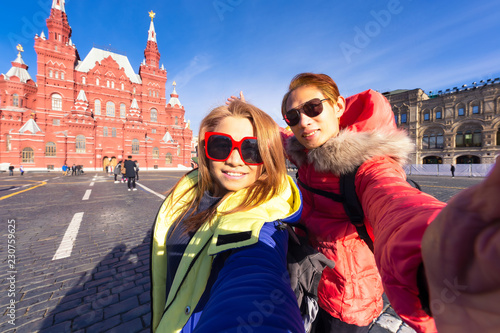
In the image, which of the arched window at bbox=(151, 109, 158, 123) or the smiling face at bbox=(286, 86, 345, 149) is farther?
the arched window at bbox=(151, 109, 158, 123)

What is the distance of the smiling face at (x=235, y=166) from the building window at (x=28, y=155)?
123 feet

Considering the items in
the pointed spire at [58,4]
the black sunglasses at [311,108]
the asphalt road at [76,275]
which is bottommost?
the asphalt road at [76,275]

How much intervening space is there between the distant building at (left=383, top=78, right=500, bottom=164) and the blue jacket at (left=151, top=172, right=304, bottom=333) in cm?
2461

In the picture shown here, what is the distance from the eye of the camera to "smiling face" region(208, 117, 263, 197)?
1.52 meters

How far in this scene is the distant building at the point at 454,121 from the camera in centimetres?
2266

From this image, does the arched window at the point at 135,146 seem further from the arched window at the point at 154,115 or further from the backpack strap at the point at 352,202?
the backpack strap at the point at 352,202

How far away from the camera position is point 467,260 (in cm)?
47

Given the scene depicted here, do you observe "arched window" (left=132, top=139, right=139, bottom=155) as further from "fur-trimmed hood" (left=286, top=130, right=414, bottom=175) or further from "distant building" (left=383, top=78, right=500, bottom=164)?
"fur-trimmed hood" (left=286, top=130, right=414, bottom=175)

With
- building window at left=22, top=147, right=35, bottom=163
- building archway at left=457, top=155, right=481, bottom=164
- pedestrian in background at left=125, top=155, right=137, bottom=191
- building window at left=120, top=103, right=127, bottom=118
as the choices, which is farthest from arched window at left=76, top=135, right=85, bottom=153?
building archway at left=457, top=155, right=481, bottom=164

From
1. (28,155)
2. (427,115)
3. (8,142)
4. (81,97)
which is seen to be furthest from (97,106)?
(427,115)

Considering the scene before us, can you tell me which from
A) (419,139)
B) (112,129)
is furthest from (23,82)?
(419,139)

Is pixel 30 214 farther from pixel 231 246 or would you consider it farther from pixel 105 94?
pixel 105 94

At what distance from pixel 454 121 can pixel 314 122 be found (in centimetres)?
3366

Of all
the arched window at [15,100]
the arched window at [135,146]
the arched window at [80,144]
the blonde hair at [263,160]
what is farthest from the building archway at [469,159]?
the arched window at [15,100]
